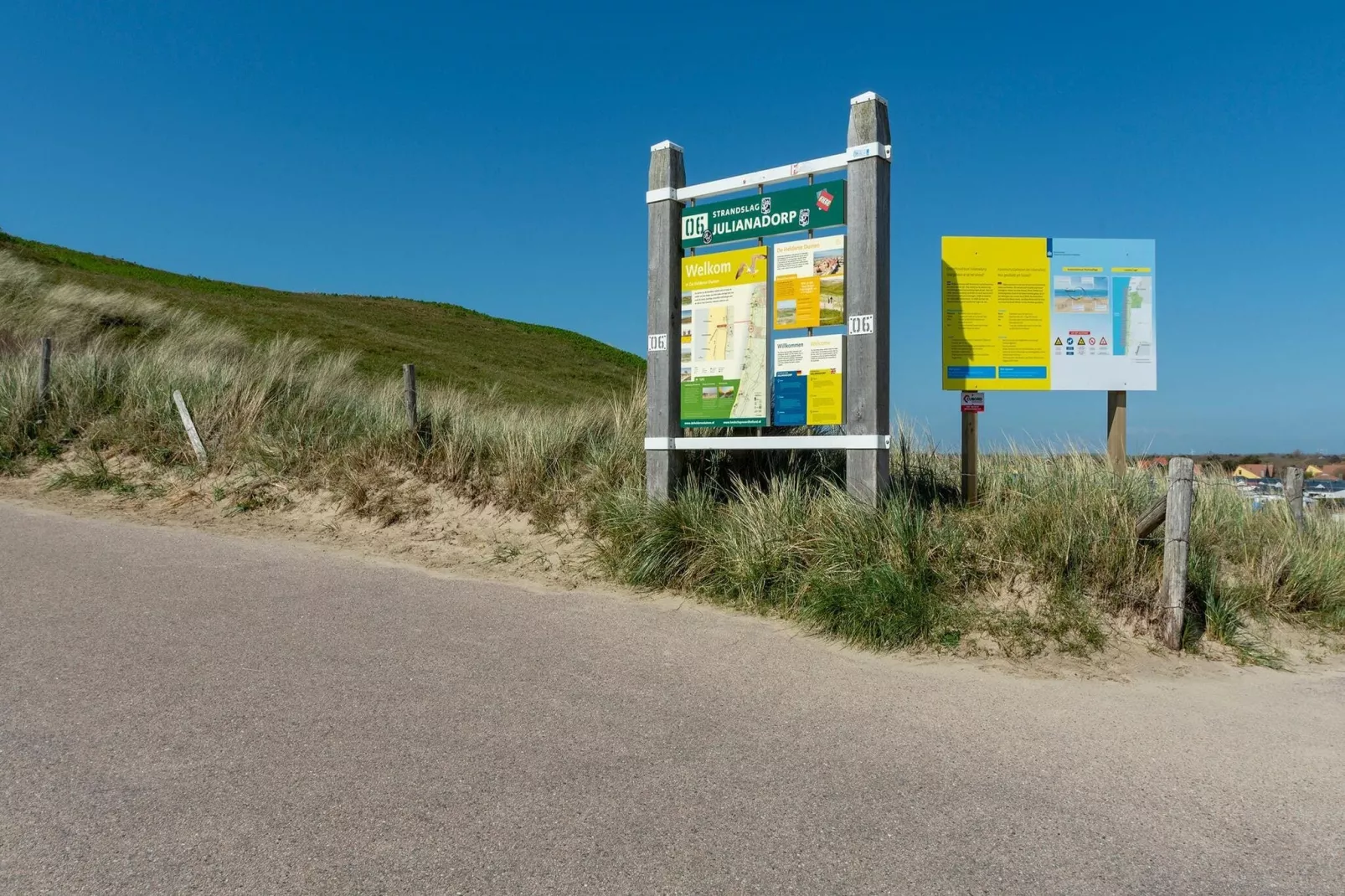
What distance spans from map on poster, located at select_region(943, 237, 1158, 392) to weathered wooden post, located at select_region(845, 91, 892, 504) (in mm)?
823

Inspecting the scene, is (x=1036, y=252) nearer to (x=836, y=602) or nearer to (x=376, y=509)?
(x=836, y=602)

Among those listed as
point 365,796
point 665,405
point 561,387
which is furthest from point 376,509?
point 561,387

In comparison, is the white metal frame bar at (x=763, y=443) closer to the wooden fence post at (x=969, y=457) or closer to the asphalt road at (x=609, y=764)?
the wooden fence post at (x=969, y=457)

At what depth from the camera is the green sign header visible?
7887 mm

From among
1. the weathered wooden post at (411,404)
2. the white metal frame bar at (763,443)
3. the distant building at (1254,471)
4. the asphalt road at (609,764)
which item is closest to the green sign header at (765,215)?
the white metal frame bar at (763,443)

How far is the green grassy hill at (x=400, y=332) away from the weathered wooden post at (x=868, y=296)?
17441mm

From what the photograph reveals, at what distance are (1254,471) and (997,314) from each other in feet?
13.6

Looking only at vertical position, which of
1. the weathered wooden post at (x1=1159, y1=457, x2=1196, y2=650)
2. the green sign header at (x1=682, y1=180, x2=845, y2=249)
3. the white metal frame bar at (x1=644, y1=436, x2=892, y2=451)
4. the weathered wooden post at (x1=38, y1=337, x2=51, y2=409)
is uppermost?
the green sign header at (x1=682, y1=180, x2=845, y2=249)

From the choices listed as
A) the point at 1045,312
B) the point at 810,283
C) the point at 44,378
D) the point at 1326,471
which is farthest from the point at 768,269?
the point at 44,378

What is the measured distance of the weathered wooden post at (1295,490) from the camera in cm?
893

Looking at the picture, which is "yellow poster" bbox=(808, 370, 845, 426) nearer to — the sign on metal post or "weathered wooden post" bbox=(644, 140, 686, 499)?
the sign on metal post

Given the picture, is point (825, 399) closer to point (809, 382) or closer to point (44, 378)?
point (809, 382)

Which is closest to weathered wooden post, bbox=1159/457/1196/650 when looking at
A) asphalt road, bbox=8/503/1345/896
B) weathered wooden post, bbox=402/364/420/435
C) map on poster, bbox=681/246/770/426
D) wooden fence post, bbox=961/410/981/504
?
asphalt road, bbox=8/503/1345/896

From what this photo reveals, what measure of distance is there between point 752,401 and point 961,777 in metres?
4.59
